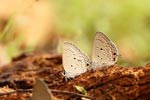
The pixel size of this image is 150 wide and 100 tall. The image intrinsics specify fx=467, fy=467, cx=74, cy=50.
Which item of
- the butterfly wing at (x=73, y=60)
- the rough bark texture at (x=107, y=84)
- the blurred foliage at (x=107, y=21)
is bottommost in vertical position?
the rough bark texture at (x=107, y=84)

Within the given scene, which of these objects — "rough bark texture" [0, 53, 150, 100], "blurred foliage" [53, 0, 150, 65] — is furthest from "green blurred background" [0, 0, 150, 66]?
"rough bark texture" [0, 53, 150, 100]

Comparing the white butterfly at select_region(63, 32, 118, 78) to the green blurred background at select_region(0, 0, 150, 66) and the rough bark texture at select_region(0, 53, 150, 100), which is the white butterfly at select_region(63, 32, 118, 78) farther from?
the green blurred background at select_region(0, 0, 150, 66)

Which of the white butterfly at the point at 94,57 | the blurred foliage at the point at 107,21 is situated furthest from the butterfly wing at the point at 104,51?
the blurred foliage at the point at 107,21

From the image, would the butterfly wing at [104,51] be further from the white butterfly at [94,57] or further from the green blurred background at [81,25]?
the green blurred background at [81,25]

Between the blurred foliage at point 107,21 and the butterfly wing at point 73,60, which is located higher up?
the blurred foliage at point 107,21

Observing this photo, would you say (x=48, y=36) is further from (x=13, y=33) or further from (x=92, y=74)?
(x=92, y=74)

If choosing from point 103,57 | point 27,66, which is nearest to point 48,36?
point 27,66

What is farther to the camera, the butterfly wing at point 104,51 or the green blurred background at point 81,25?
the green blurred background at point 81,25

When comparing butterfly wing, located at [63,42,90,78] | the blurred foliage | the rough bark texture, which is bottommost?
the rough bark texture
